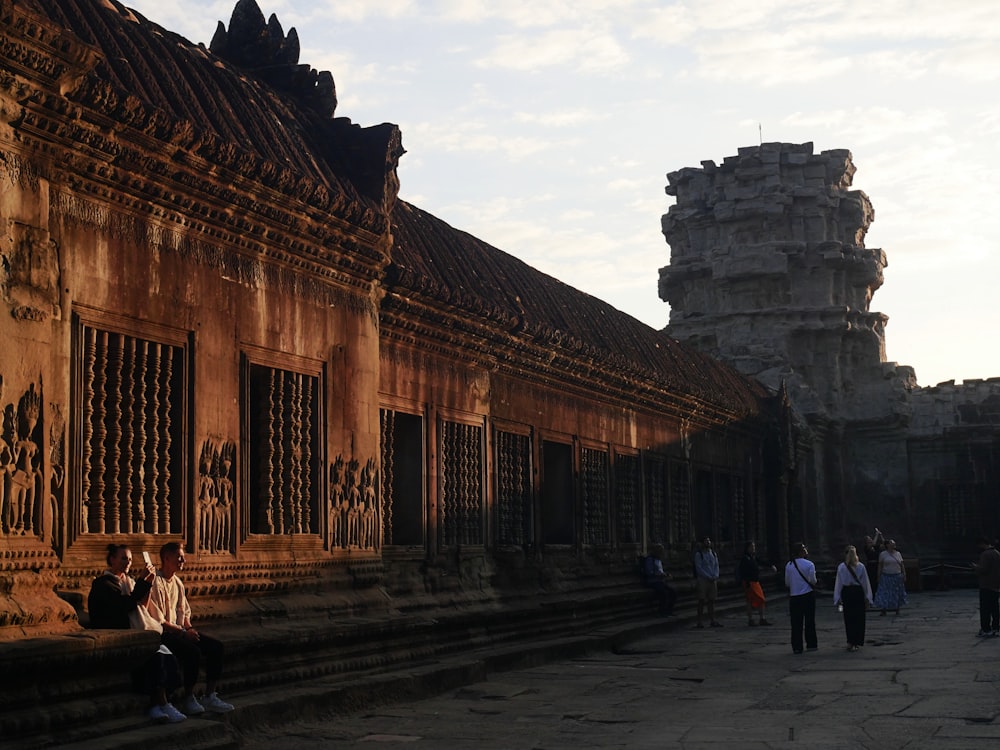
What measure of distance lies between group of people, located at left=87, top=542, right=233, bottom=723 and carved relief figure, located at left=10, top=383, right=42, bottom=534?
567 mm

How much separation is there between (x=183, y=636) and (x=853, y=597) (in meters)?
10.6

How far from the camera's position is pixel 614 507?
821 inches

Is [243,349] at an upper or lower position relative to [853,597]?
upper

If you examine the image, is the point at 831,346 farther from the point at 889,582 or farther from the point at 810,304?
the point at 889,582

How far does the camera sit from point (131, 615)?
8.27 metres

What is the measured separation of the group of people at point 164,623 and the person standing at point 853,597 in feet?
32.6

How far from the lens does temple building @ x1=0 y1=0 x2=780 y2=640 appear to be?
8.25 m

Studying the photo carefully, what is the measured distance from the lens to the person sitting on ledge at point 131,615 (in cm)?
816

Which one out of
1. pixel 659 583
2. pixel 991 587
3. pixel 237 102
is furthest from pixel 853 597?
pixel 237 102

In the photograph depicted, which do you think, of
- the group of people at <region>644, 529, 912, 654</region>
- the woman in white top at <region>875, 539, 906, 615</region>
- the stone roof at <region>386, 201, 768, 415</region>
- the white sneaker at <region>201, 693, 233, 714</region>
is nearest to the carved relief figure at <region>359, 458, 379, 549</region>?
the stone roof at <region>386, 201, 768, 415</region>

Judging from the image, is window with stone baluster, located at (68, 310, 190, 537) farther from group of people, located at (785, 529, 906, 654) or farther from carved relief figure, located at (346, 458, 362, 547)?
group of people, located at (785, 529, 906, 654)

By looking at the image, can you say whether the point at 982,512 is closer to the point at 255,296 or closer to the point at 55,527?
the point at 255,296

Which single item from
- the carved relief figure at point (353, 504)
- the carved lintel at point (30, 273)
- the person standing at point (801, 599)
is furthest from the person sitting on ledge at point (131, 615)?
the person standing at point (801, 599)

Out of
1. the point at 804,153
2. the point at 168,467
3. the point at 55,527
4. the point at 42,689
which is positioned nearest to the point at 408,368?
the point at 168,467
